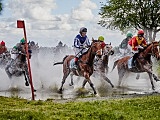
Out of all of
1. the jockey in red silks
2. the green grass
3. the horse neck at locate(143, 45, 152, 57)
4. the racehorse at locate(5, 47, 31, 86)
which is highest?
the jockey in red silks

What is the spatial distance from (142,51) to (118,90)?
2.18 m

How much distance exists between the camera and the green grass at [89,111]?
13.2 metres

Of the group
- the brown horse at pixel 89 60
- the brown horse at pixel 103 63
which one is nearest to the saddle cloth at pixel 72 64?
the brown horse at pixel 89 60

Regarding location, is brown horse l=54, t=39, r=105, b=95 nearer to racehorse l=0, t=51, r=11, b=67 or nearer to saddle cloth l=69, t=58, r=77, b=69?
saddle cloth l=69, t=58, r=77, b=69

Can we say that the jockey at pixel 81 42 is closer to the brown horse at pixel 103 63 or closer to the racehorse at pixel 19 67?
the brown horse at pixel 103 63

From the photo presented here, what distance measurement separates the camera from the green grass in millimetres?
13195

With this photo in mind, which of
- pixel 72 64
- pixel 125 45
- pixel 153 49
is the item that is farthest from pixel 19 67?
pixel 153 49

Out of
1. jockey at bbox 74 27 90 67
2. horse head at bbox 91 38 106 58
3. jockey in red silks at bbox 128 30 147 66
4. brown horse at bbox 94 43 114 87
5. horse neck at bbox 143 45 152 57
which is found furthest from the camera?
brown horse at bbox 94 43 114 87

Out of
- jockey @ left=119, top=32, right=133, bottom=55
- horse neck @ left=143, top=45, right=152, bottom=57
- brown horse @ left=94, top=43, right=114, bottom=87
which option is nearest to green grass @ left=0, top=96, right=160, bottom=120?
horse neck @ left=143, top=45, right=152, bottom=57

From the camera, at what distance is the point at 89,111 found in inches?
558

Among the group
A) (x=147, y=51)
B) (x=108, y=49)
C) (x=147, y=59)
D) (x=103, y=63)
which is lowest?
(x=103, y=63)

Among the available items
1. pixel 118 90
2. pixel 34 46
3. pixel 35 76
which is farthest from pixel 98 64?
pixel 34 46

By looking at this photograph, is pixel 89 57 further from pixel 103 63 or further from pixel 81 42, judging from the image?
pixel 103 63

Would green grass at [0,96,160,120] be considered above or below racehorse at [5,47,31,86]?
below
